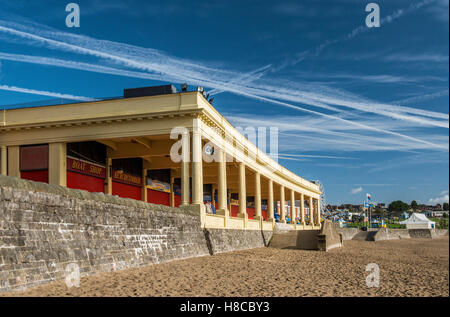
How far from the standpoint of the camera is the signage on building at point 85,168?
73.8 ft

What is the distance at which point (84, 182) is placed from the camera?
23062 millimetres

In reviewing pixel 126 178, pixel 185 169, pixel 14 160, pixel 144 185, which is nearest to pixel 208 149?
pixel 185 169

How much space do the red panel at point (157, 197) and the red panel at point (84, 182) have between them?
16.9 ft

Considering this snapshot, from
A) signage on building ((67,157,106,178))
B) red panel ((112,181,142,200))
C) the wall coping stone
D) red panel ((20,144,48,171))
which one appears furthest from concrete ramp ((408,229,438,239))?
the wall coping stone

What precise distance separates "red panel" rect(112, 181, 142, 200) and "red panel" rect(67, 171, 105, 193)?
107 centimetres

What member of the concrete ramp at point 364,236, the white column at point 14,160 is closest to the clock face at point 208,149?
the white column at point 14,160

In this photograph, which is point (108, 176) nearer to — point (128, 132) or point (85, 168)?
point (85, 168)

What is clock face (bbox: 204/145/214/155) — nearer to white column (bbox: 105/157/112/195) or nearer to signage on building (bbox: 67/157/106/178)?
white column (bbox: 105/157/112/195)

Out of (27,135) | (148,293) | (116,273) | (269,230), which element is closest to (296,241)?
(269,230)

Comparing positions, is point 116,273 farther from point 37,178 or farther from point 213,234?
point 37,178

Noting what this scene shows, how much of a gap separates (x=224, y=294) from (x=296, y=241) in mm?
18178

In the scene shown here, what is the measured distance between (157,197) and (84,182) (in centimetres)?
795

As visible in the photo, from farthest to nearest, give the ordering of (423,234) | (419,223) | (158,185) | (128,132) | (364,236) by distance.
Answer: (419,223) < (423,234) < (364,236) < (158,185) < (128,132)

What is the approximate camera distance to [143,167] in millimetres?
28578
